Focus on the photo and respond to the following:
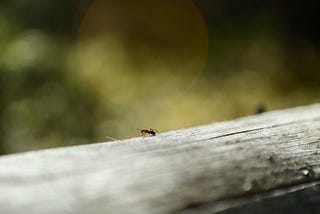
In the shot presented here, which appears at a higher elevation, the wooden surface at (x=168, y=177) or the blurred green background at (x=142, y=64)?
the blurred green background at (x=142, y=64)

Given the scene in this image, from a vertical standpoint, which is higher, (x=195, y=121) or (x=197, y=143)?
(x=195, y=121)

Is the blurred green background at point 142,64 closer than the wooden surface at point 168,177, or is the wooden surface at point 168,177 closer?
the wooden surface at point 168,177

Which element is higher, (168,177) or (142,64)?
(142,64)

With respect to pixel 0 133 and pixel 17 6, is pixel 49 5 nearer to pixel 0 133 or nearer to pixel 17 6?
pixel 17 6

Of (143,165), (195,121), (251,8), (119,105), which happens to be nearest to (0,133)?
(119,105)
